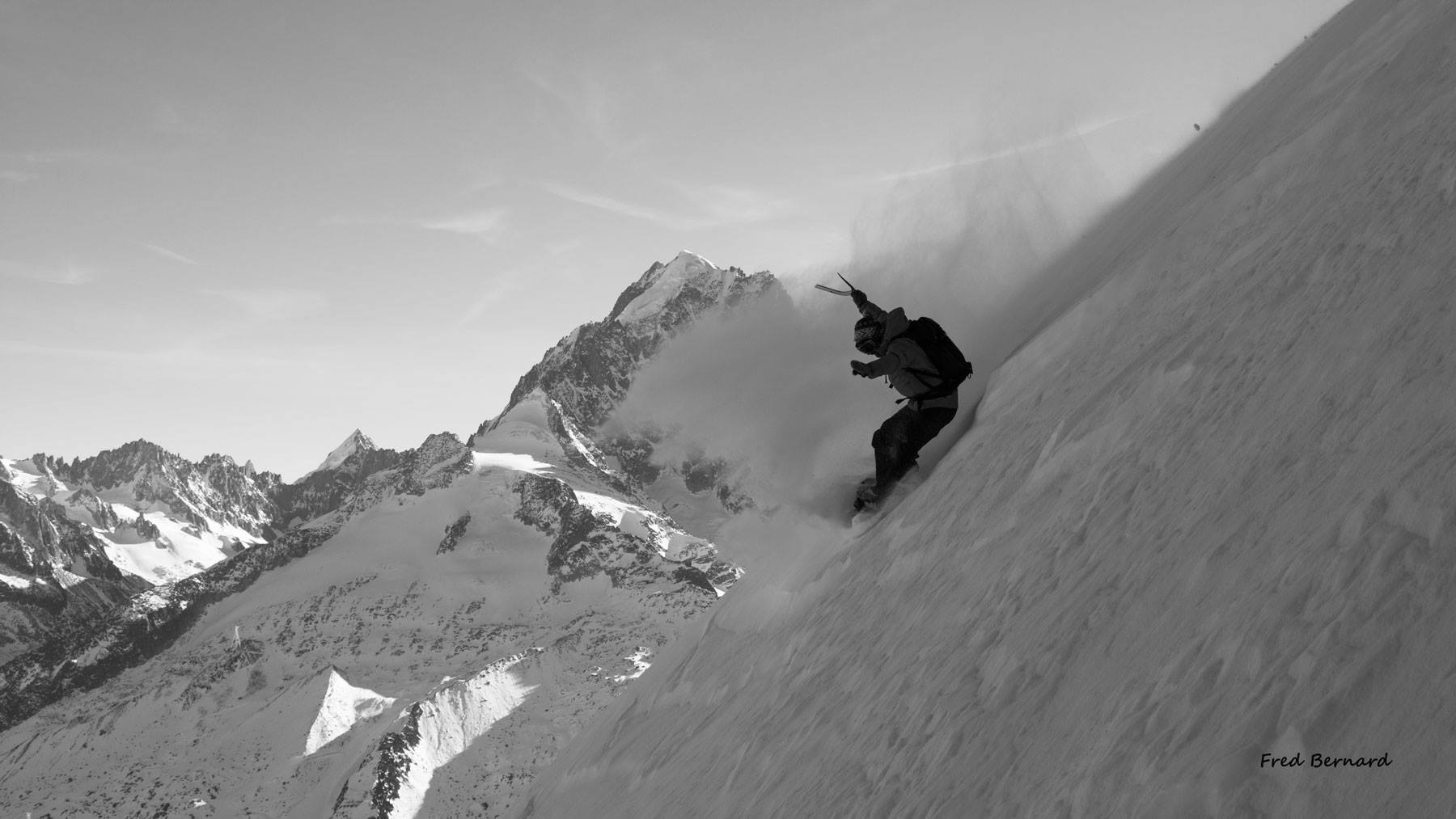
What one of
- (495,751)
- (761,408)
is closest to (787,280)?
(761,408)

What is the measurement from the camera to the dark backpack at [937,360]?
1018 cm

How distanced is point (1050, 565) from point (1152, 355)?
225 cm

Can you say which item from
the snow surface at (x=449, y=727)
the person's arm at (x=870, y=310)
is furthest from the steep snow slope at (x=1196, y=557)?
the snow surface at (x=449, y=727)

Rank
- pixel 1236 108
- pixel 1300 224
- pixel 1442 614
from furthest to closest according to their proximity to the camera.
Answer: pixel 1236 108, pixel 1300 224, pixel 1442 614

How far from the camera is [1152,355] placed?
263 inches

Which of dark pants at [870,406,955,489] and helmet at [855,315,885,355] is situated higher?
helmet at [855,315,885,355]

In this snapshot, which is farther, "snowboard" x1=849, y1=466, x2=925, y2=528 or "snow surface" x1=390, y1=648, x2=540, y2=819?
"snow surface" x1=390, y1=648, x2=540, y2=819

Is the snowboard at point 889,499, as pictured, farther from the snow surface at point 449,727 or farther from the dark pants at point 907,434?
the snow surface at point 449,727

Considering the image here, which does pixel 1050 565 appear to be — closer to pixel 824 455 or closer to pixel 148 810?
pixel 824 455

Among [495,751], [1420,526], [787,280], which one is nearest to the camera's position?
[1420,526]

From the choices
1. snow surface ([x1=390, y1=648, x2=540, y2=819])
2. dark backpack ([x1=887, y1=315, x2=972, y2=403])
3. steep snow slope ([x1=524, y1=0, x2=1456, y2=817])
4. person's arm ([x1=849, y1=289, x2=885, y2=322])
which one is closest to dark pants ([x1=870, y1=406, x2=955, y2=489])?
dark backpack ([x1=887, y1=315, x2=972, y2=403])

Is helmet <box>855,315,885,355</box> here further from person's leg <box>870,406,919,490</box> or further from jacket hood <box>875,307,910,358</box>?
person's leg <box>870,406,919,490</box>

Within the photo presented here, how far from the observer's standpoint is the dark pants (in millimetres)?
10367

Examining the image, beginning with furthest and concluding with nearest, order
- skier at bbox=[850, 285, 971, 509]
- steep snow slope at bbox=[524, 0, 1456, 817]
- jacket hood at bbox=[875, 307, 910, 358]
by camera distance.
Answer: jacket hood at bbox=[875, 307, 910, 358] → skier at bbox=[850, 285, 971, 509] → steep snow slope at bbox=[524, 0, 1456, 817]
